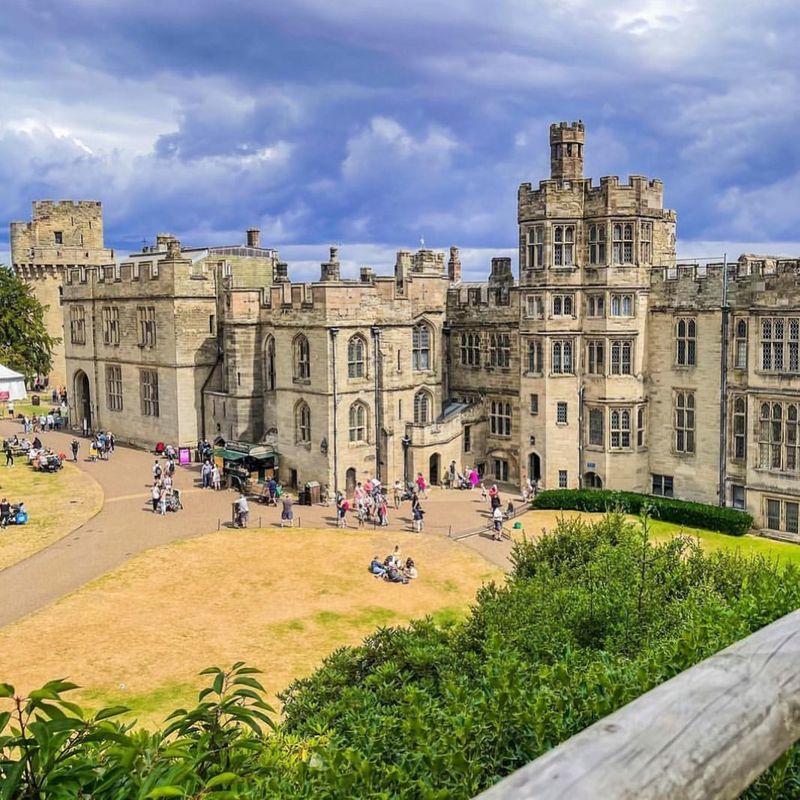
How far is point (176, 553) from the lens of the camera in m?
34.3

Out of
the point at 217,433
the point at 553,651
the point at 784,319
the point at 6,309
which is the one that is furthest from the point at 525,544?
the point at 6,309

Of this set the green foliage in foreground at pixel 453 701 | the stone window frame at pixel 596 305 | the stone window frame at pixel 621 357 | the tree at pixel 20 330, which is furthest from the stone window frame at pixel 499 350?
the tree at pixel 20 330

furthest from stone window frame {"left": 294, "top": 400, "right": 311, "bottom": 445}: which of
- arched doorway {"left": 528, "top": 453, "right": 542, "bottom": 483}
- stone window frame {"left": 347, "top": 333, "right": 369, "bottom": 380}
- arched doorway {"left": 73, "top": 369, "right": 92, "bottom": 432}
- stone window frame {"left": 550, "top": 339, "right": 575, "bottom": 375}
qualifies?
arched doorway {"left": 73, "top": 369, "right": 92, "bottom": 432}

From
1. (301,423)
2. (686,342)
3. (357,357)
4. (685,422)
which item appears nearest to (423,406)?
(357,357)

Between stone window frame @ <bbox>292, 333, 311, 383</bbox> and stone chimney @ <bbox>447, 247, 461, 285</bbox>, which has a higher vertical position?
stone chimney @ <bbox>447, 247, 461, 285</bbox>

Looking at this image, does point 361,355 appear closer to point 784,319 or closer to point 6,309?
point 784,319

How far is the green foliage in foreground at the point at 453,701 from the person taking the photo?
528 centimetres

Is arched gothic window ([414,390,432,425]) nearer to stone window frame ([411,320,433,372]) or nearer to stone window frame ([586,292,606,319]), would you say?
stone window frame ([411,320,433,372])

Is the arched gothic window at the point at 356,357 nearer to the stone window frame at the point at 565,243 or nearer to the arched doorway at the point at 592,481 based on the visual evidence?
the stone window frame at the point at 565,243

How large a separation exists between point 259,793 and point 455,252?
51878mm

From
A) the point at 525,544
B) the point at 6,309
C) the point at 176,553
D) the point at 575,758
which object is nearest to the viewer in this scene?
the point at 575,758

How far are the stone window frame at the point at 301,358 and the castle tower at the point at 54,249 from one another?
138ft

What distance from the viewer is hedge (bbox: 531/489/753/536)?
39438 mm

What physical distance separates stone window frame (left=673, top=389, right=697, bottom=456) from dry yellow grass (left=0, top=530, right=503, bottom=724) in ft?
45.1
